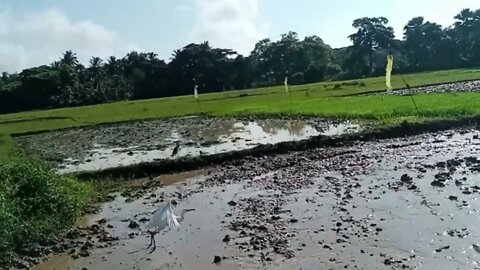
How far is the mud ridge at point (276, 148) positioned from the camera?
49.7 feet

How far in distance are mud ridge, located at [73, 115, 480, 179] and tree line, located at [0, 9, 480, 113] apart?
4030 centimetres

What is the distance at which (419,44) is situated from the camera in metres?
64.3

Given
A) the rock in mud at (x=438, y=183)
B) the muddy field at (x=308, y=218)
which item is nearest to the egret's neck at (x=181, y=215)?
the muddy field at (x=308, y=218)

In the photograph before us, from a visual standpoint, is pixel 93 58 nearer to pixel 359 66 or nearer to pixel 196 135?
pixel 359 66

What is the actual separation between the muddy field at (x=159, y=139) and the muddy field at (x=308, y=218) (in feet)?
10.8

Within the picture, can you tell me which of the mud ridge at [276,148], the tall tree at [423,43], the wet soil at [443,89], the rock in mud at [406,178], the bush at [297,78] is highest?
the tall tree at [423,43]

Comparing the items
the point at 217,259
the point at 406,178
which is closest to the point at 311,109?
the point at 406,178

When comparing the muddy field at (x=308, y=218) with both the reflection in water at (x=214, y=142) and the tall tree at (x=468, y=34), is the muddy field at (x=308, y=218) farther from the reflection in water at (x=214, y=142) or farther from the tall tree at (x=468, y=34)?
the tall tree at (x=468, y=34)

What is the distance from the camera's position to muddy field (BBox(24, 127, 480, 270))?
7.58 metres

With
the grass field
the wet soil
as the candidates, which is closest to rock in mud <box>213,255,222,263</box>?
the grass field

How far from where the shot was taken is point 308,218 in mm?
9547

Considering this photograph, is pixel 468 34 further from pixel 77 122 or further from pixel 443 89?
pixel 77 122

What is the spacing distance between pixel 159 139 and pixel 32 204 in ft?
38.5

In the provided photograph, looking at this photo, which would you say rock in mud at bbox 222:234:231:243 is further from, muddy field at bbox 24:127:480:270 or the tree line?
the tree line
